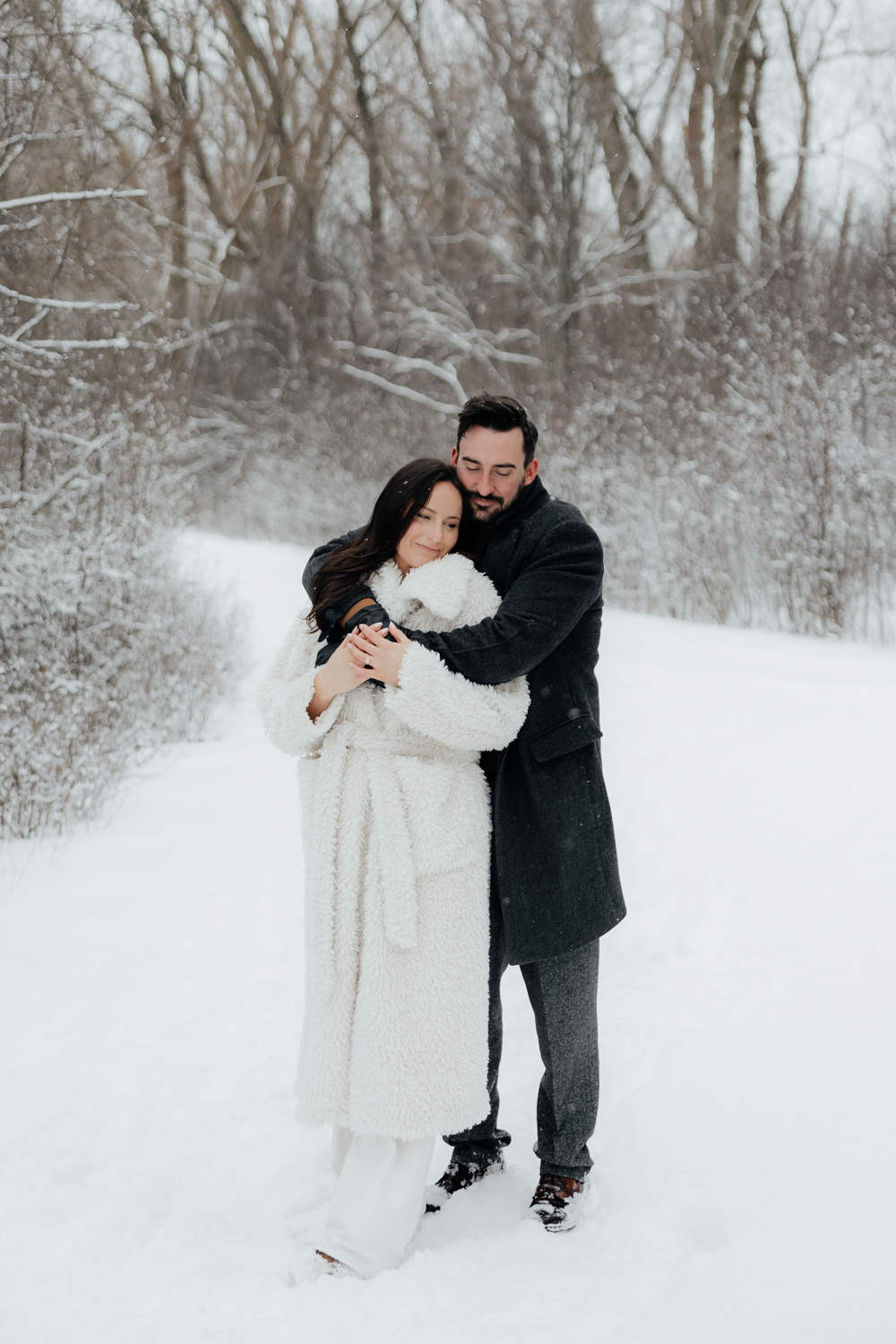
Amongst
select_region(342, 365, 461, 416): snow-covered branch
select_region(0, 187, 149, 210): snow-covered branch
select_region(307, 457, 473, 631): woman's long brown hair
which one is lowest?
select_region(307, 457, 473, 631): woman's long brown hair

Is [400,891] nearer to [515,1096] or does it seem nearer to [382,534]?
[382,534]

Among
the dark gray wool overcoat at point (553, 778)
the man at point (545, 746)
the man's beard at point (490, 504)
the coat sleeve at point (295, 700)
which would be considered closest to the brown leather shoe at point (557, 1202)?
the man at point (545, 746)

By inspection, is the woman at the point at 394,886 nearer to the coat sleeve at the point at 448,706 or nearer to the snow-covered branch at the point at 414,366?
the coat sleeve at the point at 448,706

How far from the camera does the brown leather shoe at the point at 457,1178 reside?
8.25ft

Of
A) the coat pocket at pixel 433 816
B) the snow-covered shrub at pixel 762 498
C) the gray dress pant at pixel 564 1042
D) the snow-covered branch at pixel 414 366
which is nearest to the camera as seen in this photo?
the coat pocket at pixel 433 816

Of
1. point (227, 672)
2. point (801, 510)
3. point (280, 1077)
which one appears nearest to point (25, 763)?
point (280, 1077)

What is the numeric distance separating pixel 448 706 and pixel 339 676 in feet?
0.82

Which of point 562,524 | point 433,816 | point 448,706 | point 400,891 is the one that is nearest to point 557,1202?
point 400,891

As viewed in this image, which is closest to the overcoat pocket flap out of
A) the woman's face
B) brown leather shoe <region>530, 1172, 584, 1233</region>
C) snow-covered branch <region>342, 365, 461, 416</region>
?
the woman's face

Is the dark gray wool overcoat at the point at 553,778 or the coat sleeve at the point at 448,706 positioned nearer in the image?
the coat sleeve at the point at 448,706

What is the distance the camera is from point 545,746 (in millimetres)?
2252

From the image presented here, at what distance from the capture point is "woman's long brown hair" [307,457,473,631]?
7.29ft

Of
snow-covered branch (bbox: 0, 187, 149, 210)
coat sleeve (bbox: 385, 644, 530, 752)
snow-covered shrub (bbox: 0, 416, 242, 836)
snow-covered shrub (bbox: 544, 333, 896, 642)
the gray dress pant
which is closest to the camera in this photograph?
coat sleeve (bbox: 385, 644, 530, 752)

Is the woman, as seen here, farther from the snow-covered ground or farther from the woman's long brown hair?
the snow-covered ground
